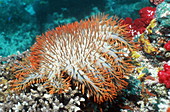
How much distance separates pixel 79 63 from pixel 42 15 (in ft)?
25.6

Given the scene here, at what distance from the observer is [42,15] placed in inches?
380

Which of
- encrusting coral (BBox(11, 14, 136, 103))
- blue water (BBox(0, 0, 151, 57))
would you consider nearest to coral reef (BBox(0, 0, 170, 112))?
encrusting coral (BBox(11, 14, 136, 103))

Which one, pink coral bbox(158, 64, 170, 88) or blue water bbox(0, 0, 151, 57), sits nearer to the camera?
pink coral bbox(158, 64, 170, 88)

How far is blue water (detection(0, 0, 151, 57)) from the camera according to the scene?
887cm

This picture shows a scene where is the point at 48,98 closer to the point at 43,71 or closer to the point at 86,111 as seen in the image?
the point at 43,71

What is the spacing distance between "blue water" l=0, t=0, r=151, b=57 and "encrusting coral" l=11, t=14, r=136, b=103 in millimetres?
5848

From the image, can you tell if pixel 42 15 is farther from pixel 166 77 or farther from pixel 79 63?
pixel 166 77

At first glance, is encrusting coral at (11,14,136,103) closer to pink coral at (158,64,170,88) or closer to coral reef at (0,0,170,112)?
coral reef at (0,0,170,112)

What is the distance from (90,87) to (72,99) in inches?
18.8

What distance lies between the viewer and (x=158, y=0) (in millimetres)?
7941

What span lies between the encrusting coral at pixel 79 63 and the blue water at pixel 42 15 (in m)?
5.85

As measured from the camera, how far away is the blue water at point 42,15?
8.87 metres

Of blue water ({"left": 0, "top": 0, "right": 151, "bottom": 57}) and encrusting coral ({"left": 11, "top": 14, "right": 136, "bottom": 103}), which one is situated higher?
blue water ({"left": 0, "top": 0, "right": 151, "bottom": 57})

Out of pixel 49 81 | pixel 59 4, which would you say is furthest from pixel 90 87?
pixel 59 4
